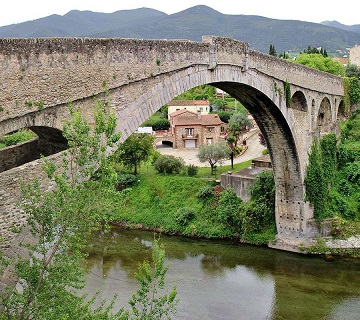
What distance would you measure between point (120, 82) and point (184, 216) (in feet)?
50.1

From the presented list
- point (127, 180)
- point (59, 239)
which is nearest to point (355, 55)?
point (127, 180)

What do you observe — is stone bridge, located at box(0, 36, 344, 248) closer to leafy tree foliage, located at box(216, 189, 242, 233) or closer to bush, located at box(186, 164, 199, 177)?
leafy tree foliage, located at box(216, 189, 242, 233)

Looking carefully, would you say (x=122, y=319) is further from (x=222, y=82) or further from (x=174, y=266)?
(x=174, y=266)

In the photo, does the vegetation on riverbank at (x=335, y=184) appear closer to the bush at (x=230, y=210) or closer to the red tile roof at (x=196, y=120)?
the bush at (x=230, y=210)

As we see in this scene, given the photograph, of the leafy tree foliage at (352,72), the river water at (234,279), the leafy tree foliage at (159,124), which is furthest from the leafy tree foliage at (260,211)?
the leafy tree foliage at (352,72)

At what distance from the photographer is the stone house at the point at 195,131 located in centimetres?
4194

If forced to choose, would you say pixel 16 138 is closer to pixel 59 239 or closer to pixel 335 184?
pixel 335 184

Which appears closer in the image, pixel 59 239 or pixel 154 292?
pixel 59 239

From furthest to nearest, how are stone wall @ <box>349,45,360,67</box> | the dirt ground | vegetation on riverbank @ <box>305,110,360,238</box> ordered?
stone wall @ <box>349,45,360,67</box> → the dirt ground → vegetation on riverbank @ <box>305,110,360,238</box>

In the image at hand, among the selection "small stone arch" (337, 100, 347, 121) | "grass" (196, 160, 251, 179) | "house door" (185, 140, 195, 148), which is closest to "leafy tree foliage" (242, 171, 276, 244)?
"grass" (196, 160, 251, 179)

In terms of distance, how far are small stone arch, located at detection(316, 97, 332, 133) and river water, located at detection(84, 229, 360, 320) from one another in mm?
8375

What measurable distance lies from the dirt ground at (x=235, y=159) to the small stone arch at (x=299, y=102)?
35.0 ft

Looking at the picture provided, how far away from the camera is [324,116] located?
29.0 m

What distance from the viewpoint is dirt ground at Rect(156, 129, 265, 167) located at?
34.8 m
